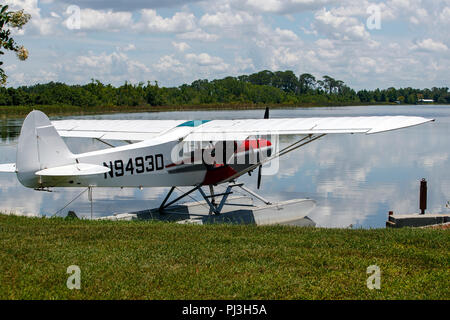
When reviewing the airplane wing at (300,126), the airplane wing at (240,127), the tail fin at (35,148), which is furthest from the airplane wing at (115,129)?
the tail fin at (35,148)

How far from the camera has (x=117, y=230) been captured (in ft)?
21.2

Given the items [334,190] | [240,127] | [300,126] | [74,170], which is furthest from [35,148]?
[334,190]

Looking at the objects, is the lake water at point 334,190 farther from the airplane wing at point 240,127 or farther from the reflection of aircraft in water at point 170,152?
the reflection of aircraft in water at point 170,152

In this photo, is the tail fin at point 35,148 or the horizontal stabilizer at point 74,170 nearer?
the tail fin at point 35,148

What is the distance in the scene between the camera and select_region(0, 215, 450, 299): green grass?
12.6 feet

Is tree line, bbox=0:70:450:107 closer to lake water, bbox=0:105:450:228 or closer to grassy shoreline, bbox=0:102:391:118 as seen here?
grassy shoreline, bbox=0:102:391:118

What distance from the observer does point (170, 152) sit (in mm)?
8930

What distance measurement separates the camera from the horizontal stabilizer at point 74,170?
7566 mm

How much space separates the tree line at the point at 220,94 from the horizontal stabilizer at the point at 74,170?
42.5m

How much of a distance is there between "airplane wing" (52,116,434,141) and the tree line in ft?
129

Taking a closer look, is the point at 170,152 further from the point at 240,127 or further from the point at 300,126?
the point at 300,126

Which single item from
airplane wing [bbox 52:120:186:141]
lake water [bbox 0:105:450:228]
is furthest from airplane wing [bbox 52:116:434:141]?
lake water [bbox 0:105:450:228]

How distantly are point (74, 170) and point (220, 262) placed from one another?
149 inches
